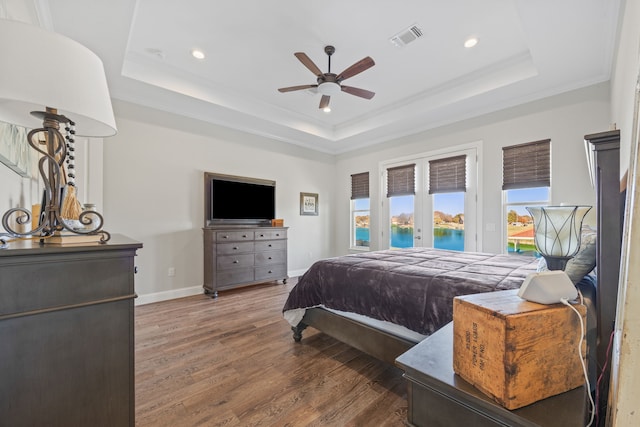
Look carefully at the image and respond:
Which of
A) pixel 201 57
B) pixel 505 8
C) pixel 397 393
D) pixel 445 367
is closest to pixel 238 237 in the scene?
pixel 201 57

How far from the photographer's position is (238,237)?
13.9 ft

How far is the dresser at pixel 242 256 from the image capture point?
4.00 metres

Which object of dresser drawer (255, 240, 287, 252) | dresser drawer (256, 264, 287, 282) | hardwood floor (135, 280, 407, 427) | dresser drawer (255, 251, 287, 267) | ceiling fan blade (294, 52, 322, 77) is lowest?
hardwood floor (135, 280, 407, 427)

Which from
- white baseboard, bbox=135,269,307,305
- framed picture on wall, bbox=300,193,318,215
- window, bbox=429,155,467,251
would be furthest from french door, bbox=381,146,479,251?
white baseboard, bbox=135,269,307,305

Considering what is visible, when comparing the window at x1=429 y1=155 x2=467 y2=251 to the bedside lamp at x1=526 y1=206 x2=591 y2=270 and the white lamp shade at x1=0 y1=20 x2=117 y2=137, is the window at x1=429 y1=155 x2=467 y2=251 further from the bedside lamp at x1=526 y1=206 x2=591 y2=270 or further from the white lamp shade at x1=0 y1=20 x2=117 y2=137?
the white lamp shade at x1=0 y1=20 x2=117 y2=137

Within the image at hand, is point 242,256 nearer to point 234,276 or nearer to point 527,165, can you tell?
point 234,276

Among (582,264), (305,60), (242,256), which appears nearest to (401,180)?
(305,60)

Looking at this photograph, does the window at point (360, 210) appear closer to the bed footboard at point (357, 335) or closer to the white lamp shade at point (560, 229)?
the bed footboard at point (357, 335)

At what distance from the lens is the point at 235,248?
420cm

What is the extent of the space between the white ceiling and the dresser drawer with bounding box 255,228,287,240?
1836 mm

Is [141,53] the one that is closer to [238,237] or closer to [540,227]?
[238,237]

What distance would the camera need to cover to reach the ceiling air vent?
2.75 m

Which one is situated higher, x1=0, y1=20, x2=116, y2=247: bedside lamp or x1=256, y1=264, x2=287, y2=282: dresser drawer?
x1=0, y1=20, x2=116, y2=247: bedside lamp

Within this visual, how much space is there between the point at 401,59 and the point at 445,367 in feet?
11.2
